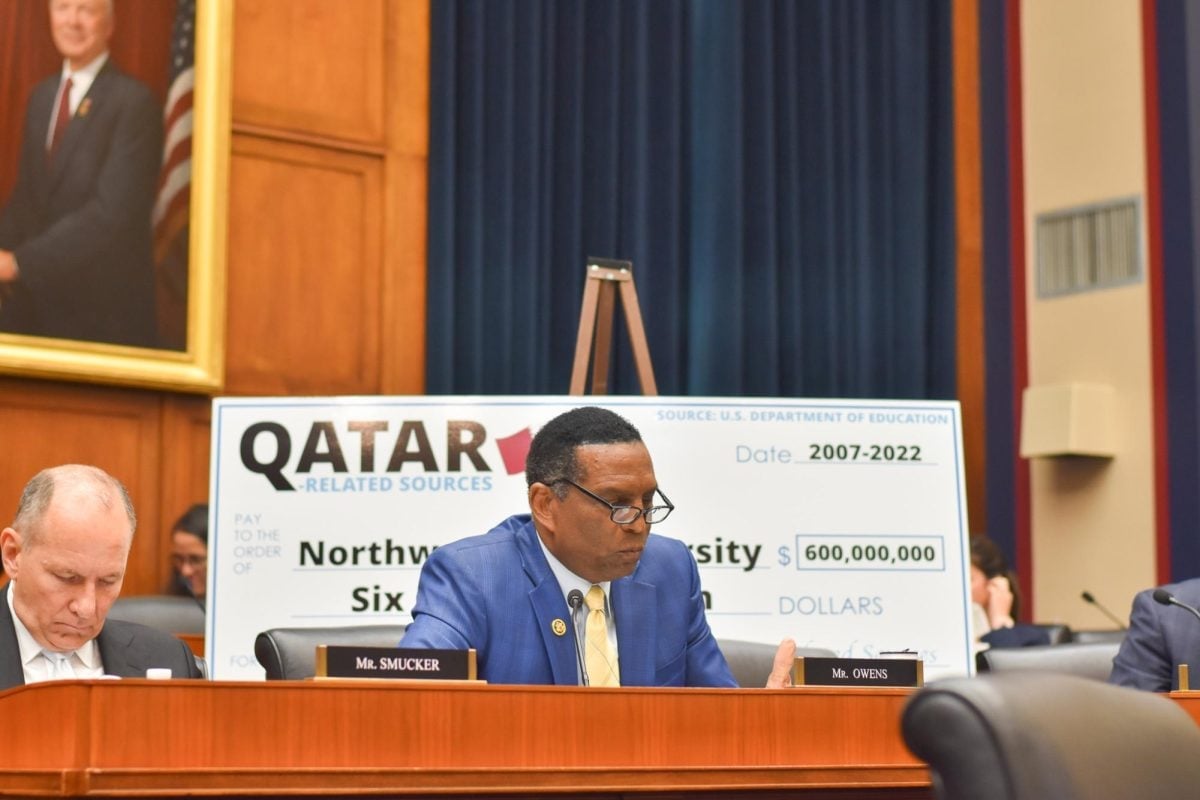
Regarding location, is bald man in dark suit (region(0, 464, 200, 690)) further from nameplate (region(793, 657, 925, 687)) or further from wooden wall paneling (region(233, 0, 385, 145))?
wooden wall paneling (region(233, 0, 385, 145))

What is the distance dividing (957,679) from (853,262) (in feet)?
21.4

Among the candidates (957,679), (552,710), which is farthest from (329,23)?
(957,679)

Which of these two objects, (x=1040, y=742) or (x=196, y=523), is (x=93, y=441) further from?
(x=1040, y=742)

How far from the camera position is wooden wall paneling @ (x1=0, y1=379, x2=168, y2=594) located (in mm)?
6016

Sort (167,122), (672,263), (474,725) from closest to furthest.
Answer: (474,725)
(167,122)
(672,263)

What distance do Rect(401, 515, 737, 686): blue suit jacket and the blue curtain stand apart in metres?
3.63

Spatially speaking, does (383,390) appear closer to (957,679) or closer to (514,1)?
(514,1)

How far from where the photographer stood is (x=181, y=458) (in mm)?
6430


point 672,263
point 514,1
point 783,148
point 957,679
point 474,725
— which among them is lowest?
point 474,725

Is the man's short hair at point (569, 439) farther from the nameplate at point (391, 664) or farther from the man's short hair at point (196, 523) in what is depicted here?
the man's short hair at point (196, 523)

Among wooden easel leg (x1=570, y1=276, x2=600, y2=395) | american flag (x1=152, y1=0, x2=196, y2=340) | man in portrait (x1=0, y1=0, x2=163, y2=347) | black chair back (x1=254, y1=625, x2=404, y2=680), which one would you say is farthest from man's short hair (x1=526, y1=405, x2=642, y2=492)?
american flag (x1=152, y1=0, x2=196, y2=340)

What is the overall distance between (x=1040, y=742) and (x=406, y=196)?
5.93 m

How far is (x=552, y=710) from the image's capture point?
238 centimetres

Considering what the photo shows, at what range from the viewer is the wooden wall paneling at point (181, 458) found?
21.0ft
